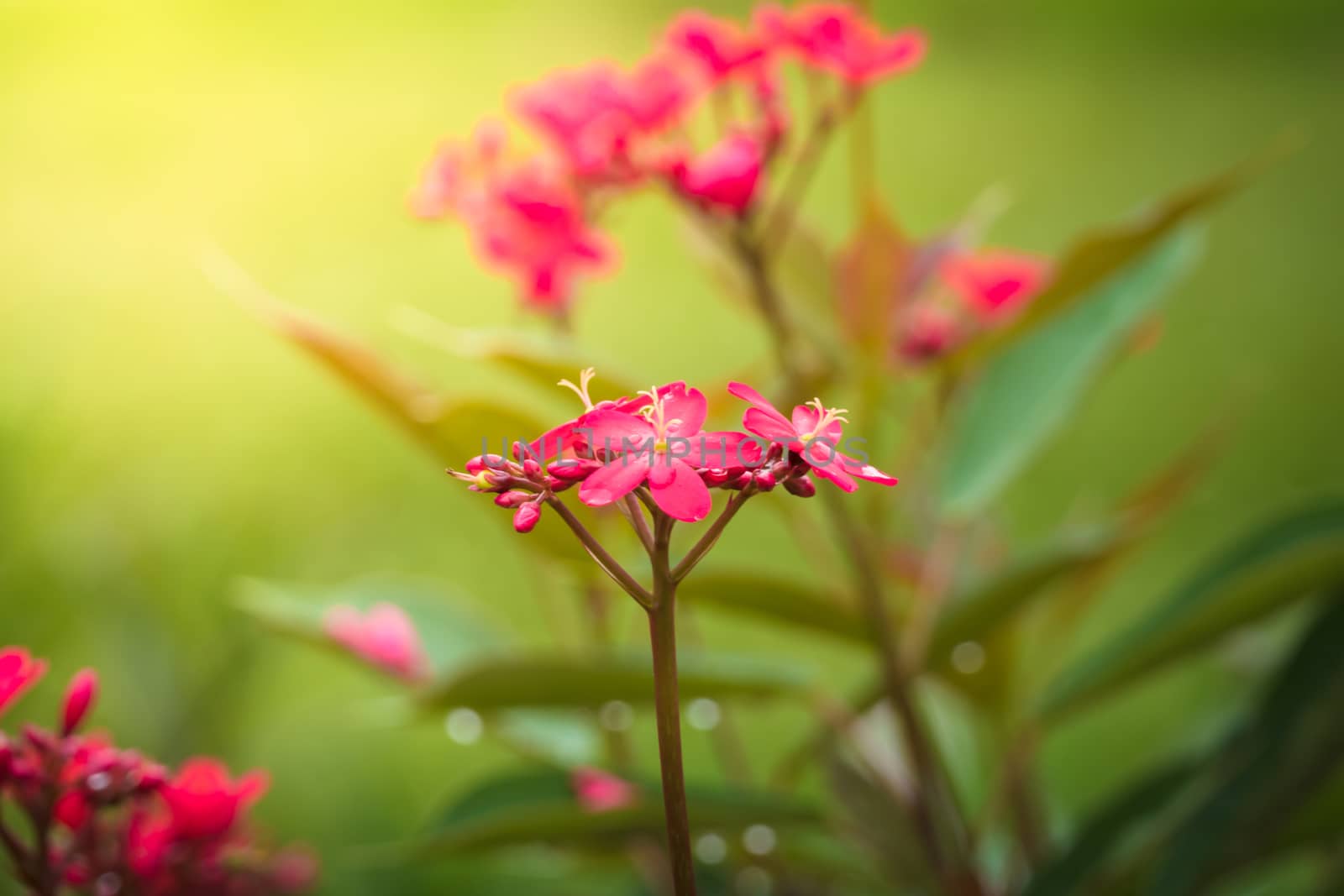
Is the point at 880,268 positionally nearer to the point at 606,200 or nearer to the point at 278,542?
the point at 606,200

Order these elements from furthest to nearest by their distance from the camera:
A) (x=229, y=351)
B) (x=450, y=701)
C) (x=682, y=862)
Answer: (x=229, y=351) → (x=450, y=701) → (x=682, y=862)

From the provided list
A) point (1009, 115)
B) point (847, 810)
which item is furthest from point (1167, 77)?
point (847, 810)

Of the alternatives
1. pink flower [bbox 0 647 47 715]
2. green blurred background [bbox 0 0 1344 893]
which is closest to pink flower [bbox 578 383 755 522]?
pink flower [bbox 0 647 47 715]

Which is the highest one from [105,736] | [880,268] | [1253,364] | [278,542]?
[1253,364]

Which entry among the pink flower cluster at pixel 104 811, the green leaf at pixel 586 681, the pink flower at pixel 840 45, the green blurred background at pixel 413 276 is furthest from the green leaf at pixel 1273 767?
the green blurred background at pixel 413 276

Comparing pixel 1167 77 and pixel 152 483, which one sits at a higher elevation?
pixel 1167 77

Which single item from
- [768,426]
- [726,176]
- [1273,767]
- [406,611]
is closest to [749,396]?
[768,426]
